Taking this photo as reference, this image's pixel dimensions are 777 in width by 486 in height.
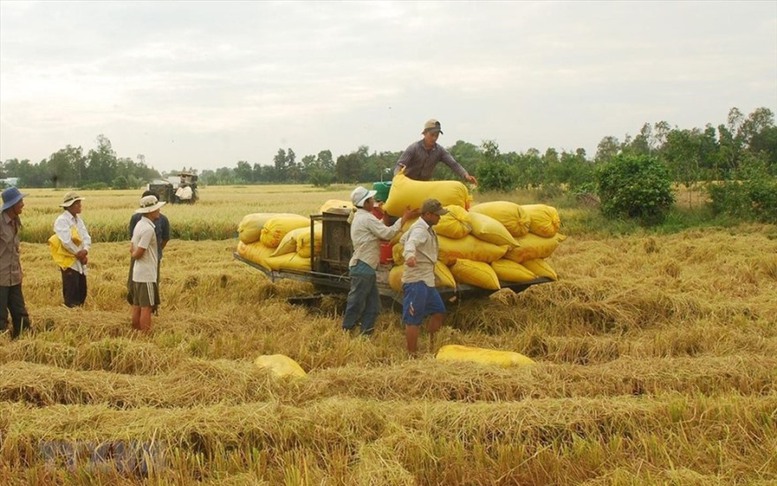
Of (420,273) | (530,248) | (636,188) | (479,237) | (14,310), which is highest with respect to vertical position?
(636,188)

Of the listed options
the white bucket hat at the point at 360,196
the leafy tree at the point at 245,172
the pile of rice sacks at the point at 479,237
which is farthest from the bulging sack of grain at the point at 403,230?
the leafy tree at the point at 245,172

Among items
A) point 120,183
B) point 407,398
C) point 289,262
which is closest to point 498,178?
point 289,262

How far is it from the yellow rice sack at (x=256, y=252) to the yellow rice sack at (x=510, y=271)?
9.02ft

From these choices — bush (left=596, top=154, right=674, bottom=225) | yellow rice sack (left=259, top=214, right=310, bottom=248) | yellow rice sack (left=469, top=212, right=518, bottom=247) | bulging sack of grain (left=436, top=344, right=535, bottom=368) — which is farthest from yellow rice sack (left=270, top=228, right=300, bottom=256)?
bush (left=596, top=154, right=674, bottom=225)

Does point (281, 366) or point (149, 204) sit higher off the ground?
point (149, 204)

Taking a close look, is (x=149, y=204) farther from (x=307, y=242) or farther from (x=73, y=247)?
(x=307, y=242)

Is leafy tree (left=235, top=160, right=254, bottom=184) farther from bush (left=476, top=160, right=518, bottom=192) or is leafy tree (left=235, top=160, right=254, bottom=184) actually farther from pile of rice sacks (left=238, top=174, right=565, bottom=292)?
pile of rice sacks (left=238, top=174, right=565, bottom=292)

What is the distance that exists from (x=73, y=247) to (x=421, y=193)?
3526 mm

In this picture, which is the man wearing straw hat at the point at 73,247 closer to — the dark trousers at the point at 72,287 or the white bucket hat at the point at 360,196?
the dark trousers at the point at 72,287

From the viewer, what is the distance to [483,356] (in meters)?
5.35

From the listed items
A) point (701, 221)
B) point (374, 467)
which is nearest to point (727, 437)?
point (374, 467)

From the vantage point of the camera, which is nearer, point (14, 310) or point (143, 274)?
point (14, 310)

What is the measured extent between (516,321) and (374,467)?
3.72 meters

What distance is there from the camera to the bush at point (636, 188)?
15039 millimetres
